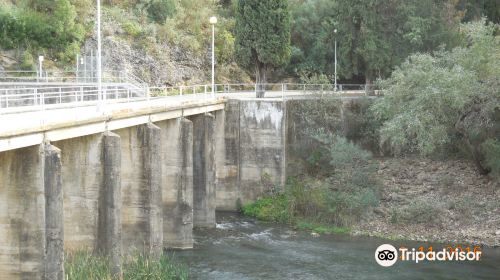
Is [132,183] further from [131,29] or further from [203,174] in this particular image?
[131,29]

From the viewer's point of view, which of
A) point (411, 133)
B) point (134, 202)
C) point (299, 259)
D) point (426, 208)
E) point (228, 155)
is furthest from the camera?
point (228, 155)

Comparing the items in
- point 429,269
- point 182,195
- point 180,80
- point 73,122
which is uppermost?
point 180,80

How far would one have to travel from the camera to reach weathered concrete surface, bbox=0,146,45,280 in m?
19.7

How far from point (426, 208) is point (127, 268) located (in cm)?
1579

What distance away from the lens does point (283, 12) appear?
4294 cm

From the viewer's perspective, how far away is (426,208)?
3441 centimetres

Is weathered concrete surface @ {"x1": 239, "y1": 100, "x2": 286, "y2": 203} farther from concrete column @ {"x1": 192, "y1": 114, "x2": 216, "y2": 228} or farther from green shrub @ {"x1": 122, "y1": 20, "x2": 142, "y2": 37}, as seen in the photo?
green shrub @ {"x1": 122, "y1": 20, "x2": 142, "y2": 37}

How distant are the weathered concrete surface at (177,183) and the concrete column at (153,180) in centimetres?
361

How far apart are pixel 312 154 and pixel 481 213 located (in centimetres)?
1064

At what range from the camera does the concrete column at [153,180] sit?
27203 mm

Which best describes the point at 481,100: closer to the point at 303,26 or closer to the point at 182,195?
the point at 182,195

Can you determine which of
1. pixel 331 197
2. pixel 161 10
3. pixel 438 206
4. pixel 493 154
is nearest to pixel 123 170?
pixel 331 197

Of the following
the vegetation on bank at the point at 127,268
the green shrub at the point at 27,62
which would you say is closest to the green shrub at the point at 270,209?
the vegetation on bank at the point at 127,268

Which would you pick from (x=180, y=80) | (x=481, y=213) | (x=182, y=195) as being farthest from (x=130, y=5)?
(x=481, y=213)
